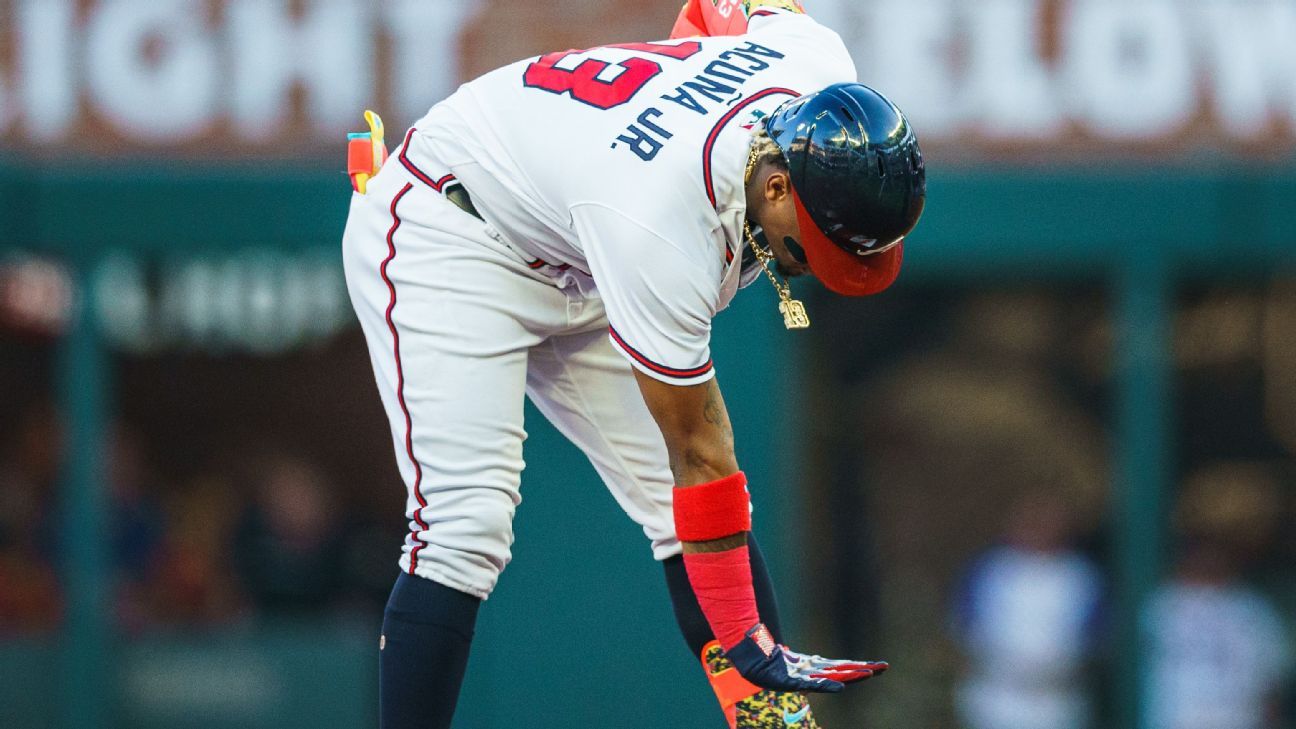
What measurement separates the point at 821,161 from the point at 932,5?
492 centimetres

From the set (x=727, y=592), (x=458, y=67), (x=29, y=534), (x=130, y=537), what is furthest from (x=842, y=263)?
(x=29, y=534)

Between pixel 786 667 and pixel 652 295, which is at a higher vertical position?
pixel 652 295

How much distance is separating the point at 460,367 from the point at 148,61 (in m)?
4.64

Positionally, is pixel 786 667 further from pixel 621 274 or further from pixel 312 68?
pixel 312 68

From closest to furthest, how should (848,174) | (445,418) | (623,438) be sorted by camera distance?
(848,174)
(445,418)
(623,438)

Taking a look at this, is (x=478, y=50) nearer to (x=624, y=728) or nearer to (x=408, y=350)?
(x=624, y=728)

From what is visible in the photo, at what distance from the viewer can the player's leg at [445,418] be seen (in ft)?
10.0

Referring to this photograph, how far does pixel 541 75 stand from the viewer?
10.3ft

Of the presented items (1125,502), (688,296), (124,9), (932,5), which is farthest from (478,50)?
(688,296)

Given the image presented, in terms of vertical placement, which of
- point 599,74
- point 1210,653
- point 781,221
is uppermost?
point 599,74

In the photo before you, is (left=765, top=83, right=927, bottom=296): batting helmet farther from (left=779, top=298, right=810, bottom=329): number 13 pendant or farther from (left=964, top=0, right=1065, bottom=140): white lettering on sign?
(left=964, top=0, right=1065, bottom=140): white lettering on sign

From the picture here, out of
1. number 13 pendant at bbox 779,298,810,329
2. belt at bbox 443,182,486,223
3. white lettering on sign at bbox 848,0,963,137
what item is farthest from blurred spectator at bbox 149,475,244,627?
number 13 pendant at bbox 779,298,810,329

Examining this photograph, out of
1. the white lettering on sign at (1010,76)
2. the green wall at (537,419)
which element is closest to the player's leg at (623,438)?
the green wall at (537,419)

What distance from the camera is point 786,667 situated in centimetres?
287
